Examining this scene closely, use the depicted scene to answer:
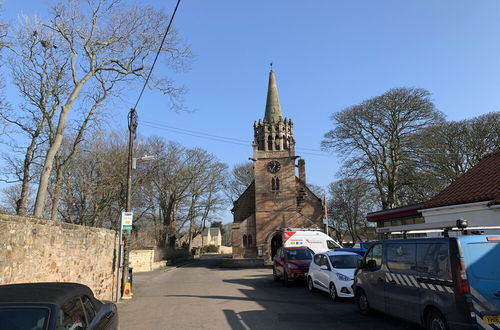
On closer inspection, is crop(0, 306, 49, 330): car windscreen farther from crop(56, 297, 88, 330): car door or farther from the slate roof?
the slate roof

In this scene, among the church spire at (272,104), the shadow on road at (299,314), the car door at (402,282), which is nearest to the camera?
the car door at (402,282)

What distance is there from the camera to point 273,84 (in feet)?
151

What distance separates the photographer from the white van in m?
23.0

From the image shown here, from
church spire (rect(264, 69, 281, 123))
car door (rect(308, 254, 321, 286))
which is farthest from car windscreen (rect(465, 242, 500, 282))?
church spire (rect(264, 69, 281, 123))

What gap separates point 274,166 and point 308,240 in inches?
746

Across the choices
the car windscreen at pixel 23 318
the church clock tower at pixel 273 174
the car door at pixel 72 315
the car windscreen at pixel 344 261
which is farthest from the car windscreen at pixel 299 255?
the church clock tower at pixel 273 174

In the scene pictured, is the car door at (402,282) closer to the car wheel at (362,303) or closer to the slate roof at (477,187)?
the car wheel at (362,303)

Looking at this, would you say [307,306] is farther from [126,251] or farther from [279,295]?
[126,251]

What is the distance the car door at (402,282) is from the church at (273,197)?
31171mm

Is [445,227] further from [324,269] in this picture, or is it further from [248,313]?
[324,269]

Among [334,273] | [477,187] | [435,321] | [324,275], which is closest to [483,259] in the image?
[435,321]

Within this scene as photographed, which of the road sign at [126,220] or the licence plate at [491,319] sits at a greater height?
the road sign at [126,220]

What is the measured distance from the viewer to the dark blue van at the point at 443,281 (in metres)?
5.38

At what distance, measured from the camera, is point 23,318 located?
10.9 feet
